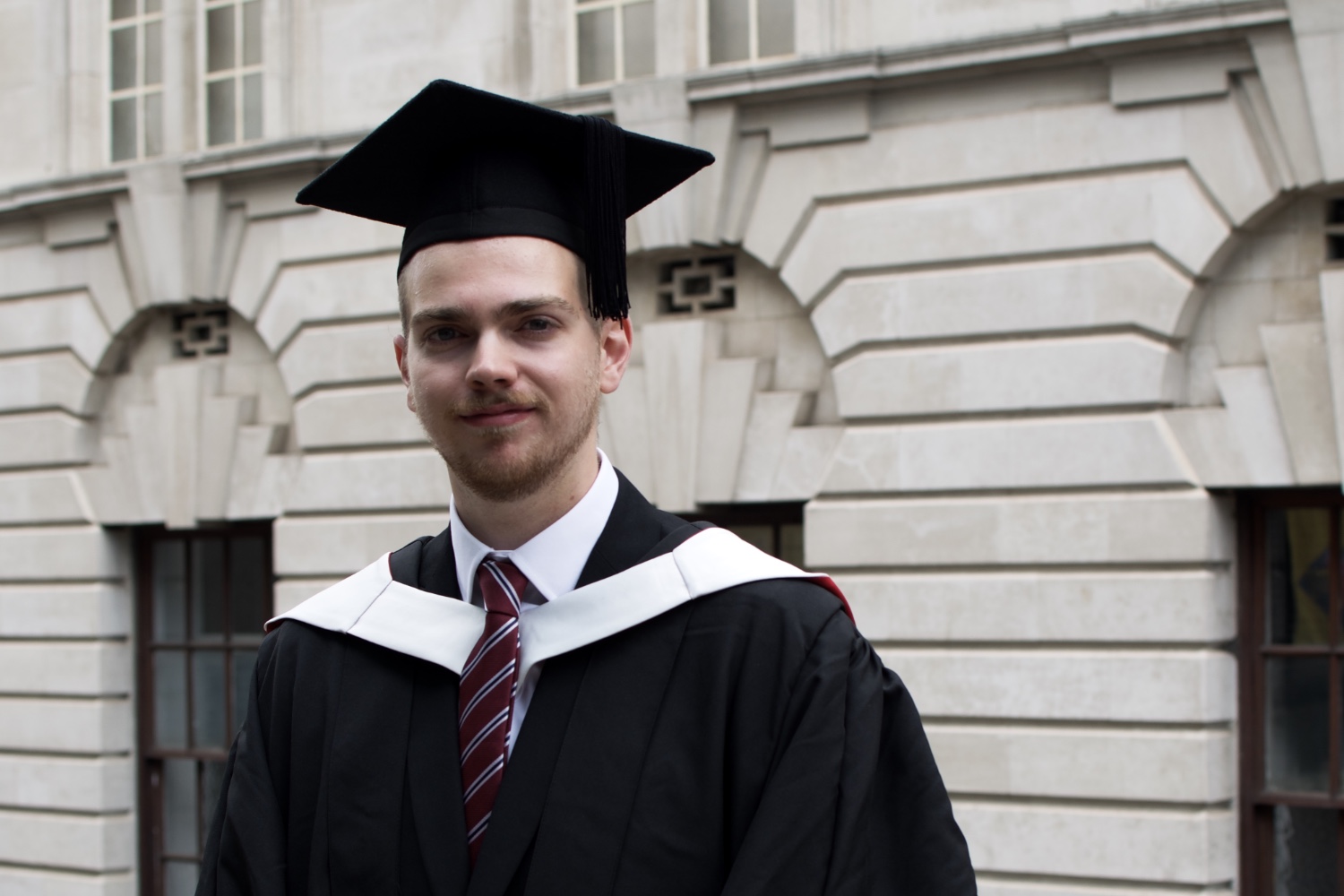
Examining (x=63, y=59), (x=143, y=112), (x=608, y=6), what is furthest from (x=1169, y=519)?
(x=63, y=59)

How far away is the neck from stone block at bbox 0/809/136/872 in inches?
351

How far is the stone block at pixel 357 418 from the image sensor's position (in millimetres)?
8977

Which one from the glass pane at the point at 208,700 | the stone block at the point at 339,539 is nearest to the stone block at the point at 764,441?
the stone block at the point at 339,539

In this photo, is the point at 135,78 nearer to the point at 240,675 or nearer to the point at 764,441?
the point at 240,675

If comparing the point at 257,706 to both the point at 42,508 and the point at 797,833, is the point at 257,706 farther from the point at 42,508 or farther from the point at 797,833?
the point at 42,508

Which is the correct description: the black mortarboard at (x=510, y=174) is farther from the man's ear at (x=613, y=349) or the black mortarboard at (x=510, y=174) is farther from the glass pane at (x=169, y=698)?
the glass pane at (x=169, y=698)

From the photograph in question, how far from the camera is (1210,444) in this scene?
6.87 meters

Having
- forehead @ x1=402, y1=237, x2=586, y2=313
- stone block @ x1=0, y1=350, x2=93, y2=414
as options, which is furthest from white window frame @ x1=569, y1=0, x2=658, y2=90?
forehead @ x1=402, y1=237, x2=586, y2=313

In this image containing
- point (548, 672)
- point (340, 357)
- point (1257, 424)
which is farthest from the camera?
point (340, 357)

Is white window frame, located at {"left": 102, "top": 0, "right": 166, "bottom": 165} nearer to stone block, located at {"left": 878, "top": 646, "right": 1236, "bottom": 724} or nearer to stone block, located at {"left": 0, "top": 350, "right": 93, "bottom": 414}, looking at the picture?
stone block, located at {"left": 0, "top": 350, "right": 93, "bottom": 414}

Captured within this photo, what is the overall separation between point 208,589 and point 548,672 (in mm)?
8624

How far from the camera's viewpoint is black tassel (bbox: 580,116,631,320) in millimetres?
2350

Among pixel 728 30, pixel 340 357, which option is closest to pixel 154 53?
pixel 340 357

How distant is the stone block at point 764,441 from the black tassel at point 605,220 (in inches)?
217
